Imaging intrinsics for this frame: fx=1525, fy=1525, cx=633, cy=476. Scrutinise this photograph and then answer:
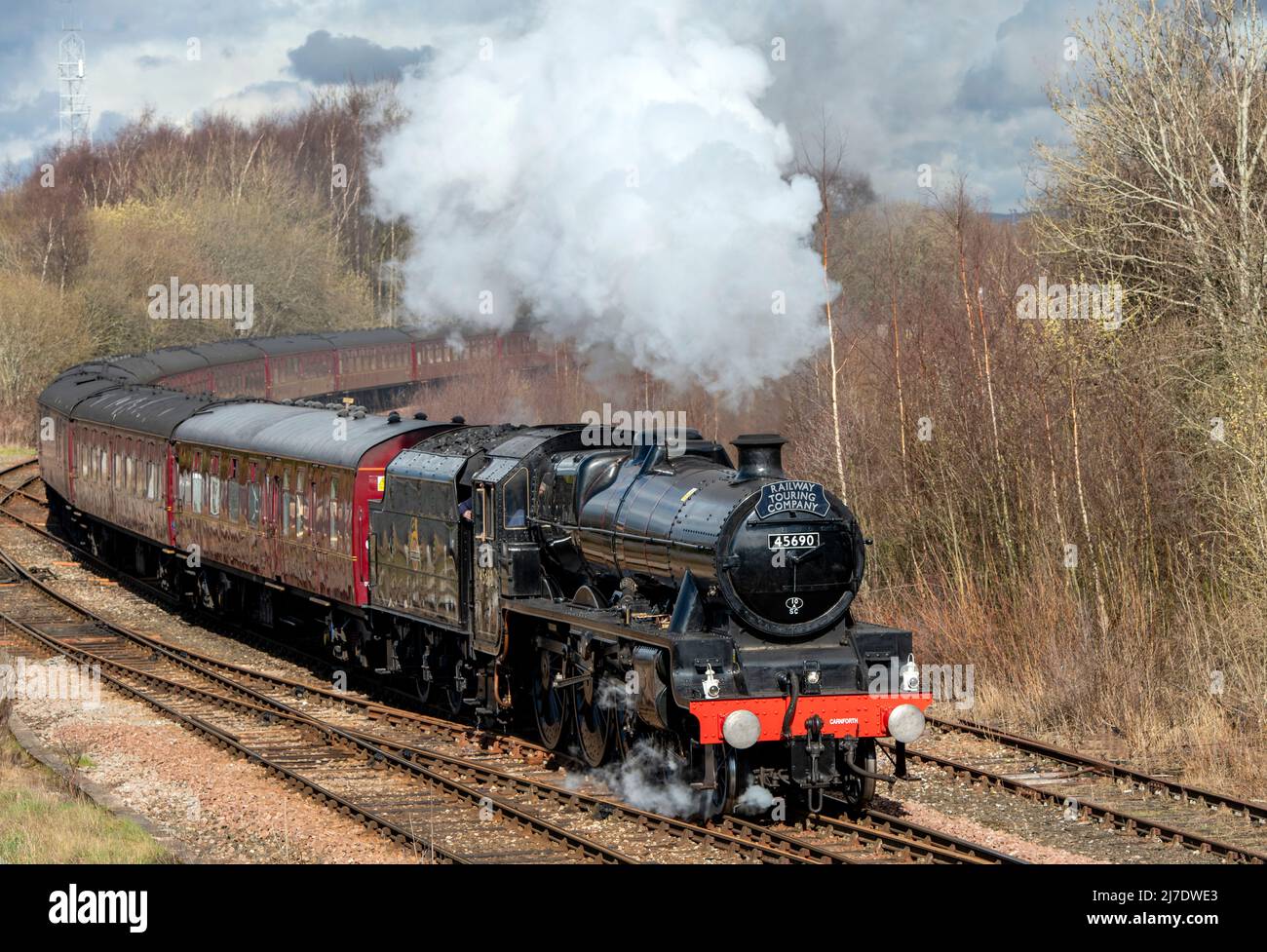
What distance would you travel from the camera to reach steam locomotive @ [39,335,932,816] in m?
10.9

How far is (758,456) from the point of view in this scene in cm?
1130

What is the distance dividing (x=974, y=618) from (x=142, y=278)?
148 ft

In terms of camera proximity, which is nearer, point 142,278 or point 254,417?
point 254,417

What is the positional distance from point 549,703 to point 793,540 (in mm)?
3999

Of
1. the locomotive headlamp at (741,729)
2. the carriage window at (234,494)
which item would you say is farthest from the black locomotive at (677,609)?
the carriage window at (234,494)

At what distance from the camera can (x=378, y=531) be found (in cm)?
1677

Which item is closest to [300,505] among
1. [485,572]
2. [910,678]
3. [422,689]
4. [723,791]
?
[422,689]

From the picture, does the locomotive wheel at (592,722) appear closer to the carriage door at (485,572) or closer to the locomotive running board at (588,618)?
the locomotive running board at (588,618)

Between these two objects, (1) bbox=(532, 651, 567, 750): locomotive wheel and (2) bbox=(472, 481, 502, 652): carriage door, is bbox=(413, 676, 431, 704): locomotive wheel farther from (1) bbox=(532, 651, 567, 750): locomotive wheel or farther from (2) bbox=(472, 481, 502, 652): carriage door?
(1) bbox=(532, 651, 567, 750): locomotive wheel

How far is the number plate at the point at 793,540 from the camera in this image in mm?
10898

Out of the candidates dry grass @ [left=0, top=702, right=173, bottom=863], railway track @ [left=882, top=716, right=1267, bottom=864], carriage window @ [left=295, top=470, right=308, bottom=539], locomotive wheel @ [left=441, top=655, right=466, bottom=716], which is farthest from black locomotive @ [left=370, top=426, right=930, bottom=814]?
carriage window @ [left=295, top=470, right=308, bottom=539]
